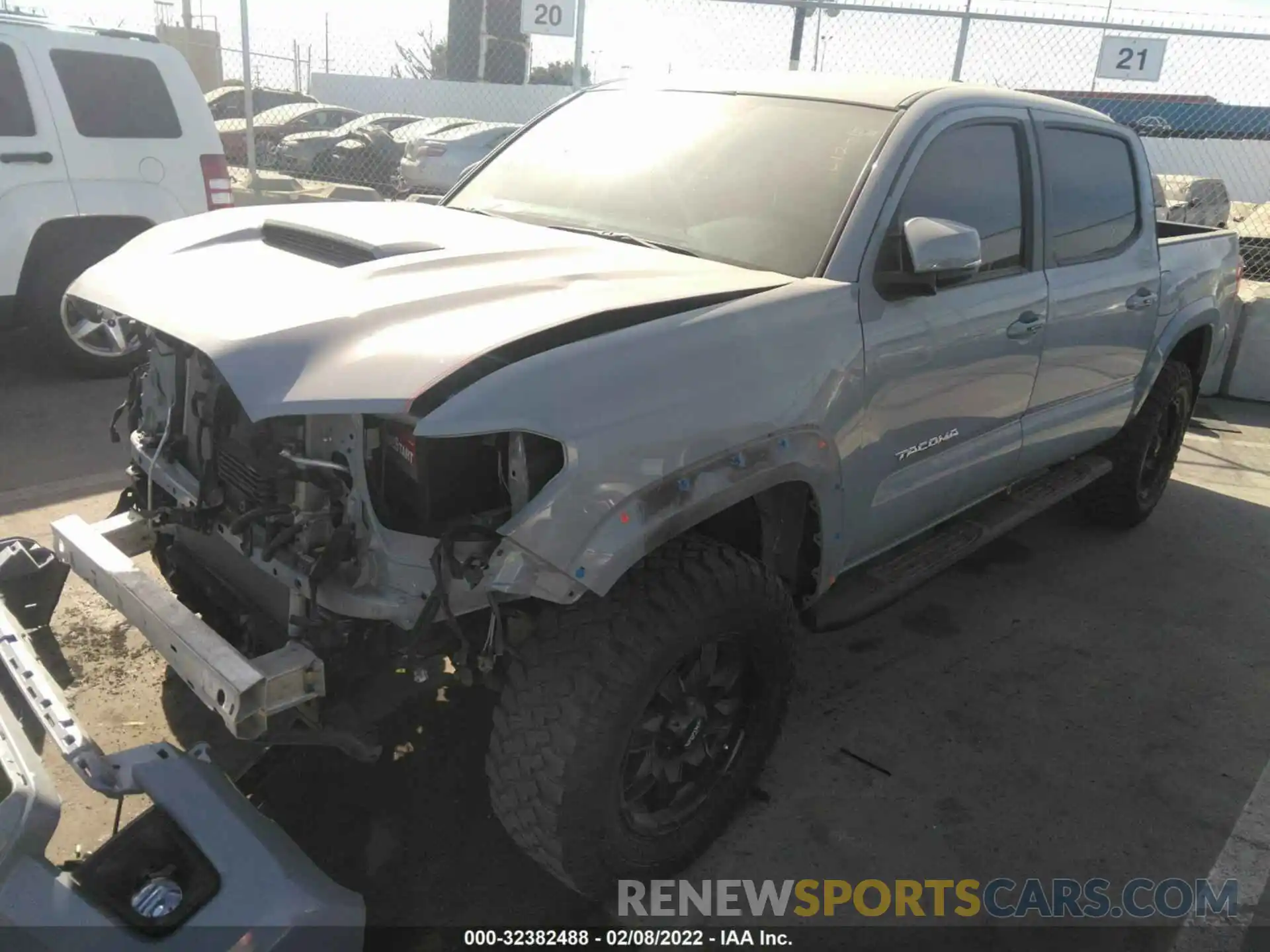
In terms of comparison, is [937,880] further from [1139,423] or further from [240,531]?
[1139,423]

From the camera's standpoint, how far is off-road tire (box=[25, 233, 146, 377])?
6105mm

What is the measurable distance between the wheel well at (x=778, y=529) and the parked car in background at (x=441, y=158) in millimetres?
10630

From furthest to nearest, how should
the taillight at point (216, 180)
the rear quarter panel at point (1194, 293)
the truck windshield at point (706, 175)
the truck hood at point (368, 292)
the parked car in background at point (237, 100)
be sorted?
the parked car in background at point (237, 100) < the taillight at point (216, 180) < the rear quarter panel at point (1194, 293) < the truck windshield at point (706, 175) < the truck hood at point (368, 292)

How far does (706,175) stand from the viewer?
3197 mm

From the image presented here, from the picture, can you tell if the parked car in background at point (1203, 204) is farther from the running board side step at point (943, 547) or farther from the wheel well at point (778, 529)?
the wheel well at point (778, 529)

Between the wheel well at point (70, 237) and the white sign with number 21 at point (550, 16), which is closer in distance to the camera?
the wheel well at point (70, 237)

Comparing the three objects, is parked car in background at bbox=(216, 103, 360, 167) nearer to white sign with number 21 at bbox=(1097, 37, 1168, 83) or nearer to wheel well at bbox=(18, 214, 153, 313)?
wheel well at bbox=(18, 214, 153, 313)

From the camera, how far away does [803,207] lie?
9.80 ft

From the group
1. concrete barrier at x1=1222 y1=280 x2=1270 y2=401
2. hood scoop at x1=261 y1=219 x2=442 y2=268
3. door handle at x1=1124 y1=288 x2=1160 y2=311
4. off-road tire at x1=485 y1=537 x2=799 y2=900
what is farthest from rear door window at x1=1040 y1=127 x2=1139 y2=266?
concrete barrier at x1=1222 y1=280 x2=1270 y2=401

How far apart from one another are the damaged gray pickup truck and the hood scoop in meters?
0.01

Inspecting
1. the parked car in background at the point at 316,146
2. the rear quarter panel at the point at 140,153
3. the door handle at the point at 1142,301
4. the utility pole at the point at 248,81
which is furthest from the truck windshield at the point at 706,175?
the parked car in background at the point at 316,146

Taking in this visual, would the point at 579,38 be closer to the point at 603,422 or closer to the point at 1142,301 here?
the point at 1142,301

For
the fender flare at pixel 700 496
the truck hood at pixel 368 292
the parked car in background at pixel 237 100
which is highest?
the truck hood at pixel 368 292

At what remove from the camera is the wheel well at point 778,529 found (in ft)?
9.12
